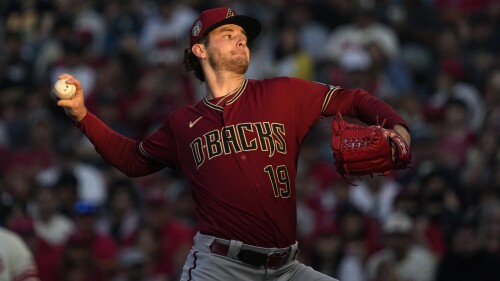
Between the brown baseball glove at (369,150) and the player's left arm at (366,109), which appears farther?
the player's left arm at (366,109)

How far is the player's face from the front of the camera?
21.9 feet

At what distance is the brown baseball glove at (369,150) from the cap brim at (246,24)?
3.11 ft

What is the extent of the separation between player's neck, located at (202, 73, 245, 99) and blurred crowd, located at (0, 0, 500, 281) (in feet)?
12.3

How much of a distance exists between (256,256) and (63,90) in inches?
58.7

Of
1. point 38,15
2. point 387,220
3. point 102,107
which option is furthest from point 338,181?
point 38,15

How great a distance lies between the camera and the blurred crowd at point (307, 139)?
10516 mm

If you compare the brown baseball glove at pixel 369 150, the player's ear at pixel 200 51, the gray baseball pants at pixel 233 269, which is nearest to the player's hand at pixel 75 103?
the player's ear at pixel 200 51

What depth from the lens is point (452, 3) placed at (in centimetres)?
1476

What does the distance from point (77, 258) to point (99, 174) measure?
7.77ft

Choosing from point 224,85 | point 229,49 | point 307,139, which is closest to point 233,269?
point 224,85

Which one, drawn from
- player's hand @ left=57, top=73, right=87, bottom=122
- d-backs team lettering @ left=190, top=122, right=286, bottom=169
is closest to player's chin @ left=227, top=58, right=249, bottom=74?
→ d-backs team lettering @ left=190, top=122, right=286, bottom=169

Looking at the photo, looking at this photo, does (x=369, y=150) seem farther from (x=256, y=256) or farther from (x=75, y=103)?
(x=75, y=103)

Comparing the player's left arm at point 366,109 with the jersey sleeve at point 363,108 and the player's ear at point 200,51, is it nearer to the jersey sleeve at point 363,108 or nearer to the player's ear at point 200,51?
the jersey sleeve at point 363,108

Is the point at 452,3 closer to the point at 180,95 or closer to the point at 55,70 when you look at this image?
the point at 180,95
